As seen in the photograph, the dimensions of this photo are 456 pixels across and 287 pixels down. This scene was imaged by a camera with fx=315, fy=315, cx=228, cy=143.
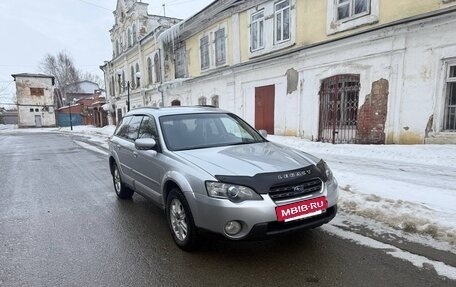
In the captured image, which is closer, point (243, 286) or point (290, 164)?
point (243, 286)

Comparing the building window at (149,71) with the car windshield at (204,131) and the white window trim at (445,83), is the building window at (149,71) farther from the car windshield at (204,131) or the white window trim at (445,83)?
the car windshield at (204,131)

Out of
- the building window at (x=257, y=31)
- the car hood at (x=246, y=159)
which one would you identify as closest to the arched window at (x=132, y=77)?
the building window at (x=257, y=31)

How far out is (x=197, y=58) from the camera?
19.8 metres

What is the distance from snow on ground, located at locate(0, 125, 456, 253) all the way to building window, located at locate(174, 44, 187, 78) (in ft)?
47.5

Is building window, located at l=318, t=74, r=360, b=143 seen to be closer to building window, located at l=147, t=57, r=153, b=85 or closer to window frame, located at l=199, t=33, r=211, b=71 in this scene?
window frame, located at l=199, t=33, r=211, b=71

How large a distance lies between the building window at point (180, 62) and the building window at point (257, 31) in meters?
7.56

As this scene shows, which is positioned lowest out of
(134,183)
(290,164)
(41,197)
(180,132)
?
(41,197)

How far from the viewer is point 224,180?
310cm

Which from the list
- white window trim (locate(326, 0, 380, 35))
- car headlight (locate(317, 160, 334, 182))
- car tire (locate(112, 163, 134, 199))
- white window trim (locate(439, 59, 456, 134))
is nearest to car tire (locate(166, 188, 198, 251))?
car headlight (locate(317, 160, 334, 182))

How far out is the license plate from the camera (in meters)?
3.04

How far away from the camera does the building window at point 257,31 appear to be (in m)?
14.5

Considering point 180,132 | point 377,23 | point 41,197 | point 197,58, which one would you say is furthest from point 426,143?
point 197,58

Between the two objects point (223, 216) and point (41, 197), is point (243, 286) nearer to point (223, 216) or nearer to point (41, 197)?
point (223, 216)

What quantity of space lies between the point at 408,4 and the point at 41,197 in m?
10.6
